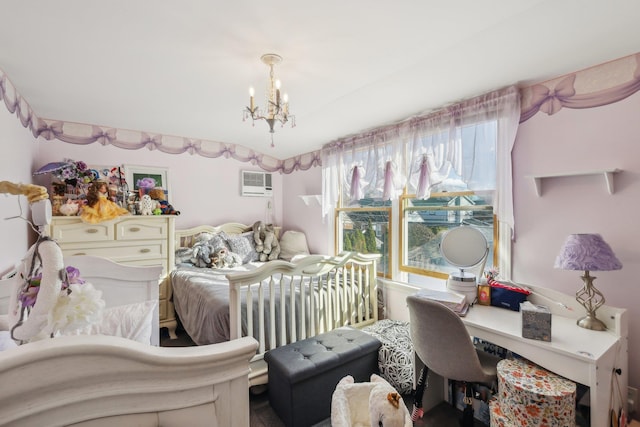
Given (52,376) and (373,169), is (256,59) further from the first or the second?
(52,376)

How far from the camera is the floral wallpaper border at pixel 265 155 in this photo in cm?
158

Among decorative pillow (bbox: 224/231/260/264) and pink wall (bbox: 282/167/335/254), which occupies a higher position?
pink wall (bbox: 282/167/335/254)

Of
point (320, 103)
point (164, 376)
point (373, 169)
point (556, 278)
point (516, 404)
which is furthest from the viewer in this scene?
point (373, 169)

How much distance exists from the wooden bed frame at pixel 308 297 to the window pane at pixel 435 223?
358 millimetres

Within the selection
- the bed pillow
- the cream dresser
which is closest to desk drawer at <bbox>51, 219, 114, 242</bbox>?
the cream dresser

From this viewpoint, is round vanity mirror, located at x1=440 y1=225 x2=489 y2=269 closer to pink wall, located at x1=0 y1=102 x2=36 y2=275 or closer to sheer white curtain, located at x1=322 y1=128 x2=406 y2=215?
sheer white curtain, located at x1=322 y1=128 x2=406 y2=215

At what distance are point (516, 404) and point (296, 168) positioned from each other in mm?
3460

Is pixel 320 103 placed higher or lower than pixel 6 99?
higher

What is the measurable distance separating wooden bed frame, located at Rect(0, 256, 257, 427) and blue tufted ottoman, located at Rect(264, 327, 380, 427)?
92 cm

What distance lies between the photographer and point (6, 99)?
6.55 ft

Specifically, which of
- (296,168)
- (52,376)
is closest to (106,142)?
(296,168)

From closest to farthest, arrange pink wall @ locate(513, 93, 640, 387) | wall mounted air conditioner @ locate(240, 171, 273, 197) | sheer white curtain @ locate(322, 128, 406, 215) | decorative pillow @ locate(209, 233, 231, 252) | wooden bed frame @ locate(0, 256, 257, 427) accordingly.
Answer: wooden bed frame @ locate(0, 256, 257, 427)
pink wall @ locate(513, 93, 640, 387)
sheer white curtain @ locate(322, 128, 406, 215)
decorative pillow @ locate(209, 233, 231, 252)
wall mounted air conditioner @ locate(240, 171, 273, 197)

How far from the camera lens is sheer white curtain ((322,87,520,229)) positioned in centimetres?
198

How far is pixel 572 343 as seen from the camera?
1.31m
